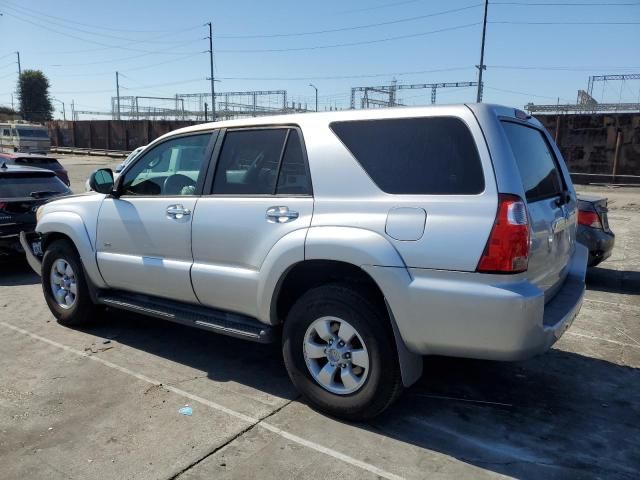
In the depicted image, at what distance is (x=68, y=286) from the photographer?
5.40m

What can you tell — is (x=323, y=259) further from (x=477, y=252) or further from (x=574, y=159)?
(x=574, y=159)

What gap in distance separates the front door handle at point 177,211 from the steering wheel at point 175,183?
0.61 feet

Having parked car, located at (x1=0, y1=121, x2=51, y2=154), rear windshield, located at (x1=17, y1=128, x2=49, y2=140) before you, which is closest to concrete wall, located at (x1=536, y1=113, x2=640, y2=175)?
parked car, located at (x1=0, y1=121, x2=51, y2=154)

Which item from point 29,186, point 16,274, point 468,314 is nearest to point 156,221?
point 468,314

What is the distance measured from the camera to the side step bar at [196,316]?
3885 mm

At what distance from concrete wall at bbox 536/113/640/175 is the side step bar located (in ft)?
71.9

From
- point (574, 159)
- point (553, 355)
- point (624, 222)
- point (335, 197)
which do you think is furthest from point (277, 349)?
point (574, 159)

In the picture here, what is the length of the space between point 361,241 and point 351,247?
0.07 m

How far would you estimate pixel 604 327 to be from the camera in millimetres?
5574

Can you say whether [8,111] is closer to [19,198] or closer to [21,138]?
[21,138]

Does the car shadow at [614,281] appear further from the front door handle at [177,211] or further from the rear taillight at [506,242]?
the front door handle at [177,211]

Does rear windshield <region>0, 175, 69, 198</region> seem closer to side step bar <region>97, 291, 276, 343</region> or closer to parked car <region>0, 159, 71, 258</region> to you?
parked car <region>0, 159, 71, 258</region>

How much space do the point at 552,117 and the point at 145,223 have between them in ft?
76.5

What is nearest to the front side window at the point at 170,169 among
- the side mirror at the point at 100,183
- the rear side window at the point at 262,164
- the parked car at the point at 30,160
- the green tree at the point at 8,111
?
the side mirror at the point at 100,183
